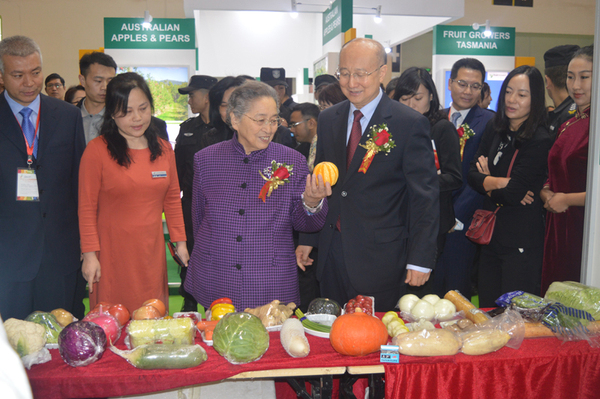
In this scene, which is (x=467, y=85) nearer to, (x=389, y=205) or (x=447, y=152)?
(x=447, y=152)

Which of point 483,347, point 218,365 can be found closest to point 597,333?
point 483,347

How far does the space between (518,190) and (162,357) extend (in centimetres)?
217

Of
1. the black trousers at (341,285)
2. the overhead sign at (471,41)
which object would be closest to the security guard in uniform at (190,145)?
the black trousers at (341,285)

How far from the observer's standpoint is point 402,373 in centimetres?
170

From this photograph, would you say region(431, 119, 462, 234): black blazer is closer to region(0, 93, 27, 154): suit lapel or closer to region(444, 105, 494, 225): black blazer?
region(444, 105, 494, 225): black blazer

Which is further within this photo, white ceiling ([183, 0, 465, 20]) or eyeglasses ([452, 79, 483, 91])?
white ceiling ([183, 0, 465, 20])

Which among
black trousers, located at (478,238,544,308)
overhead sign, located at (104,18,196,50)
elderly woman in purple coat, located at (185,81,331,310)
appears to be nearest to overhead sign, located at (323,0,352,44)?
overhead sign, located at (104,18,196,50)

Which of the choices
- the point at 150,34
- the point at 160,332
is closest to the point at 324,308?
the point at 160,332

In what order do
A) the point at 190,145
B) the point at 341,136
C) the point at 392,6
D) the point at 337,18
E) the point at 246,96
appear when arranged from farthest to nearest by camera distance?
the point at 392,6, the point at 337,18, the point at 190,145, the point at 341,136, the point at 246,96

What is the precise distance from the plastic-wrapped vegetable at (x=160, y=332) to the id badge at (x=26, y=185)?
3.94 feet

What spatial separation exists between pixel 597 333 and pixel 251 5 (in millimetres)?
6452

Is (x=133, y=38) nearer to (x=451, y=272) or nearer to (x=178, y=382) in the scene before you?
(x=451, y=272)

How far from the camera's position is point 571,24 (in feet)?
39.1

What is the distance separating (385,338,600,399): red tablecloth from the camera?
1711mm
